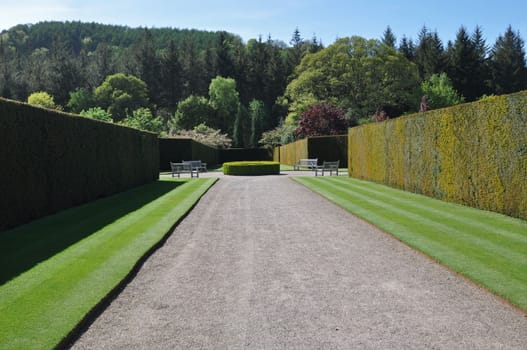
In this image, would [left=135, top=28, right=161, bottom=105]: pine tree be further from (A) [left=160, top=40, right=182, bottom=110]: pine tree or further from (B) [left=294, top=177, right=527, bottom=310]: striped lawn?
(B) [left=294, top=177, right=527, bottom=310]: striped lawn

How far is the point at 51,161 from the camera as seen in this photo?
1185 centimetres

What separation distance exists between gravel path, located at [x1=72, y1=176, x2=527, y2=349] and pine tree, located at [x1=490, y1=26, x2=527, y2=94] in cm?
7623

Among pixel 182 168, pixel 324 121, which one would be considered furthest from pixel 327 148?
pixel 324 121

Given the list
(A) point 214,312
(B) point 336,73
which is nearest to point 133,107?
(B) point 336,73

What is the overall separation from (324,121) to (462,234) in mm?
42839

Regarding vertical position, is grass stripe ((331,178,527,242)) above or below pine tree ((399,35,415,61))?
below

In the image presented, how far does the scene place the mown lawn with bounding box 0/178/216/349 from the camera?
14.3 ft

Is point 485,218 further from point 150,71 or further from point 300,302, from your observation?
point 150,71

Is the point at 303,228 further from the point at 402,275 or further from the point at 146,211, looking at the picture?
the point at 146,211

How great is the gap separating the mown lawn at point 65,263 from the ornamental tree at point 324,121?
Answer: 3991 cm

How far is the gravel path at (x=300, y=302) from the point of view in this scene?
13.5ft

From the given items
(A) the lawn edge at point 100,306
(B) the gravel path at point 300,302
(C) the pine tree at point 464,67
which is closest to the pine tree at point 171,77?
(C) the pine tree at point 464,67

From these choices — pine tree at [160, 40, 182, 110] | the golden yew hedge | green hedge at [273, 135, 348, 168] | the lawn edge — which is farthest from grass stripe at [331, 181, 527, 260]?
pine tree at [160, 40, 182, 110]

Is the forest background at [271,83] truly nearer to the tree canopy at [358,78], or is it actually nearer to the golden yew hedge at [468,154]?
the tree canopy at [358,78]
